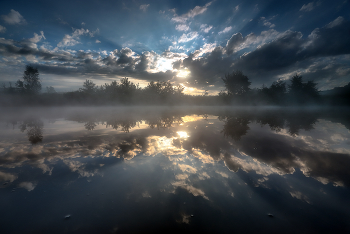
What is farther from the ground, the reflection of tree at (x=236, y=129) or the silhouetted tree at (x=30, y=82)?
the silhouetted tree at (x=30, y=82)

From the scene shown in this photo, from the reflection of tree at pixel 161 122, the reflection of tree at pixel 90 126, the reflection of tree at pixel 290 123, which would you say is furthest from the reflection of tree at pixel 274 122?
the reflection of tree at pixel 90 126

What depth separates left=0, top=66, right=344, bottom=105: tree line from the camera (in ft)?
138

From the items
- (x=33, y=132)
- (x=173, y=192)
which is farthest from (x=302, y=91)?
(x=33, y=132)

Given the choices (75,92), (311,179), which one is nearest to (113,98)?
(75,92)

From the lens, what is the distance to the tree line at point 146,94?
42000 mm

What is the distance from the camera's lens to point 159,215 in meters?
1.79

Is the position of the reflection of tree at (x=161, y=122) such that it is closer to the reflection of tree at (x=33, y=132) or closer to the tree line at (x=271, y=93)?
the reflection of tree at (x=33, y=132)

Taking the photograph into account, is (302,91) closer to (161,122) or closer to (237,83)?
(237,83)

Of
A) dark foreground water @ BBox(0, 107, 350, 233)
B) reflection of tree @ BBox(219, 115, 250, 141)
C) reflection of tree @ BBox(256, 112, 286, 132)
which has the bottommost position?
dark foreground water @ BBox(0, 107, 350, 233)

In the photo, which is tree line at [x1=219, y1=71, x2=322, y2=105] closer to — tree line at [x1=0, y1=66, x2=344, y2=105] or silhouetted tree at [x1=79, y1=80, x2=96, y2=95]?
tree line at [x1=0, y1=66, x2=344, y2=105]

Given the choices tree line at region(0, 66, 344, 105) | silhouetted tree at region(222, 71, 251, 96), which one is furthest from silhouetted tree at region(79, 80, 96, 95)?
silhouetted tree at region(222, 71, 251, 96)

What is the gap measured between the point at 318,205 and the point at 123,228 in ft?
9.23

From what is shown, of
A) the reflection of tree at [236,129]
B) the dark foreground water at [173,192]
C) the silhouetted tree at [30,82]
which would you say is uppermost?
the silhouetted tree at [30,82]

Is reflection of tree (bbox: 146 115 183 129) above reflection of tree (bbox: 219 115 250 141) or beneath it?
beneath
